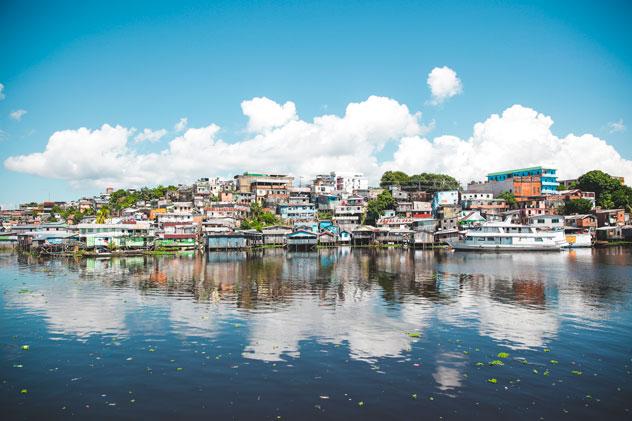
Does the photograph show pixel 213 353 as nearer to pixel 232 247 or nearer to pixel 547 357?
pixel 547 357

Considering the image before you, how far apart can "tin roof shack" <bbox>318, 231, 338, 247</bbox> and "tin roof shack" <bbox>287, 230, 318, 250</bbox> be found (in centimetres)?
634

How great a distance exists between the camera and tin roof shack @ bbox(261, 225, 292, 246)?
84.6 metres

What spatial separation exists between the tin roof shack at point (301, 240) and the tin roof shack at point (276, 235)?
17.2 ft

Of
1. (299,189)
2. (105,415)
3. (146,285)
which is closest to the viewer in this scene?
(105,415)

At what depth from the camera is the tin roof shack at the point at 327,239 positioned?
8597cm

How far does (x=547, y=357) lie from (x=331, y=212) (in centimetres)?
8300

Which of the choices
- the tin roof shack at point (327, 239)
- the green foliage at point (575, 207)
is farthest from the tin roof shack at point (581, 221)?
the tin roof shack at point (327, 239)

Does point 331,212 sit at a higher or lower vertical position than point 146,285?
higher

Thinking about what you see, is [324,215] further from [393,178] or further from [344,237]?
[393,178]

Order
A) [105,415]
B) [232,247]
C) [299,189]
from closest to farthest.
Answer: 1. [105,415]
2. [232,247]
3. [299,189]

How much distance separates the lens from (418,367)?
1603cm

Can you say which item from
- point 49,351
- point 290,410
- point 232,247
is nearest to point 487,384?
point 290,410

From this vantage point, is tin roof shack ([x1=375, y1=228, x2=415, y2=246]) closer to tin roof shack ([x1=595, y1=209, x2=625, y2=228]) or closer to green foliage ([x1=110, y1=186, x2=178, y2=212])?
tin roof shack ([x1=595, y1=209, x2=625, y2=228])

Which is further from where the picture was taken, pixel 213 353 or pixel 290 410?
pixel 213 353
